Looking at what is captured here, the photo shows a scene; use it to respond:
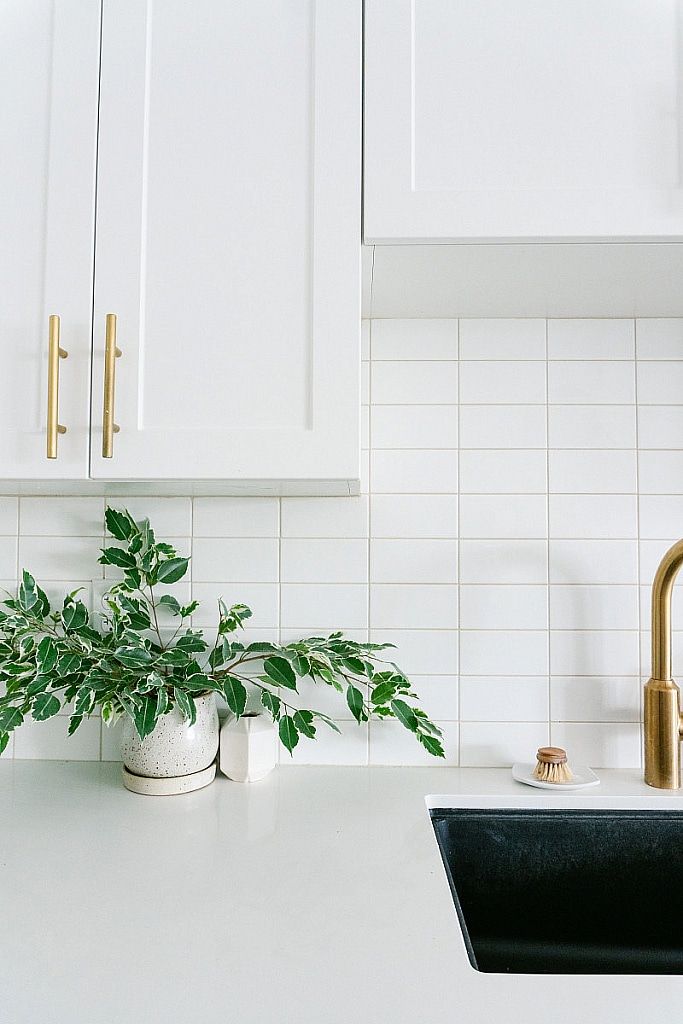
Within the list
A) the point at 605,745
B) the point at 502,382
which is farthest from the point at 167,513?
the point at 605,745

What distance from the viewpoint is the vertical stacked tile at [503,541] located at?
1295 mm

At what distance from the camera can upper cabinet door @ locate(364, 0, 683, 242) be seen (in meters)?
0.99

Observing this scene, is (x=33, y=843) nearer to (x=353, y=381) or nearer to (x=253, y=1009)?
(x=253, y=1009)

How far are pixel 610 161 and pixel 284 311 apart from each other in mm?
464

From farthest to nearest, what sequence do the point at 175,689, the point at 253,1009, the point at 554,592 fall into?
the point at 554,592 → the point at 175,689 → the point at 253,1009

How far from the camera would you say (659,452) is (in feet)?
4.29

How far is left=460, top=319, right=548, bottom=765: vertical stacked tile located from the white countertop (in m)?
0.14

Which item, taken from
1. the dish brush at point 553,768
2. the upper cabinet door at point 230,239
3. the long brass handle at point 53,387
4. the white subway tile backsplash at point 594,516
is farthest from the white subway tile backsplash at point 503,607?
the long brass handle at point 53,387

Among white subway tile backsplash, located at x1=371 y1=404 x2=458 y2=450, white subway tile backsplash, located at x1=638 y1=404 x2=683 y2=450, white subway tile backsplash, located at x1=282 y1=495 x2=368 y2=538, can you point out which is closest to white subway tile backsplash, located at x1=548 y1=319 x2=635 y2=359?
white subway tile backsplash, located at x1=638 y1=404 x2=683 y2=450

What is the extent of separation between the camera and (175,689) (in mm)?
1119

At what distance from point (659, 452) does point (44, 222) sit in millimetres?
1021

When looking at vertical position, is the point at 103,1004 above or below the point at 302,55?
below

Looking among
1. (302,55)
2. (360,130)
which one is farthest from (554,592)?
(302,55)

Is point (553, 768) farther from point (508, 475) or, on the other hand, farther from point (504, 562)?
point (508, 475)
